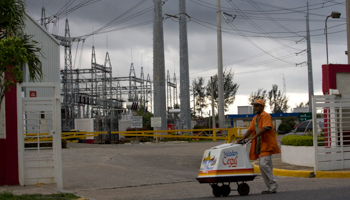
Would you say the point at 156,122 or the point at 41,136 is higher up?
the point at 41,136

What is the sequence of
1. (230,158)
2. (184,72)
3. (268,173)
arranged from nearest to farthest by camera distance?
1. (230,158)
2. (268,173)
3. (184,72)

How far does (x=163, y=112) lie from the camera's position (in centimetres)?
3431

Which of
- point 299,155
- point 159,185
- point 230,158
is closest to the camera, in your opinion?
point 230,158

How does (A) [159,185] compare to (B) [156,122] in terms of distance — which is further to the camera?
(B) [156,122]

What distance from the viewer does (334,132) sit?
12391 mm

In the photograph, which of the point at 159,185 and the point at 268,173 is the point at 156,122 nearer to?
the point at 159,185

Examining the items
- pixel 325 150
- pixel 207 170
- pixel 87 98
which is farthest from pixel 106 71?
pixel 207 170

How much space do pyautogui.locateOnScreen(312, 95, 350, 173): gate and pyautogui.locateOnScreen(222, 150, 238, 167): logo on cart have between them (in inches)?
190

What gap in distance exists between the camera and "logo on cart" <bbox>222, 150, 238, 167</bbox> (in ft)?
24.6

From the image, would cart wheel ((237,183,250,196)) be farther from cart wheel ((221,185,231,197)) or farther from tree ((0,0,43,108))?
tree ((0,0,43,108))

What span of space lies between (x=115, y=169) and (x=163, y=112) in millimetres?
20158

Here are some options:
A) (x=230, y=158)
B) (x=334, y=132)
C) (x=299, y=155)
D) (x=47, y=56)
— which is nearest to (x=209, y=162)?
(x=230, y=158)

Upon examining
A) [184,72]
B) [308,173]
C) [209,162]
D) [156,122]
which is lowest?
[308,173]

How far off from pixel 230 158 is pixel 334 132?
618 centimetres
